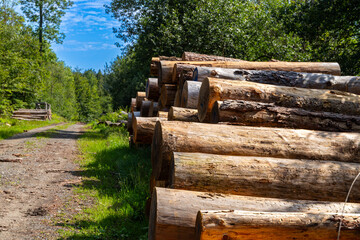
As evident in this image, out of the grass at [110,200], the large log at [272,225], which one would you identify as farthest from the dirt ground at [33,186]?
the large log at [272,225]

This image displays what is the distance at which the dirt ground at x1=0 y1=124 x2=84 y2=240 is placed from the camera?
4.55 metres

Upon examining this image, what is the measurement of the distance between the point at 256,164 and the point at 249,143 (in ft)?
1.24

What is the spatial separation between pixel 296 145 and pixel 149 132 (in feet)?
9.33

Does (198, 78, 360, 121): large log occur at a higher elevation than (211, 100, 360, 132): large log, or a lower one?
higher

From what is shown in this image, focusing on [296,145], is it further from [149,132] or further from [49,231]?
[49,231]

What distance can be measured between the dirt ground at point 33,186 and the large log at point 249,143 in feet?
7.24

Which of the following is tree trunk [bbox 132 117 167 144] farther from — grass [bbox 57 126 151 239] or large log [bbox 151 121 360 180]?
large log [bbox 151 121 360 180]

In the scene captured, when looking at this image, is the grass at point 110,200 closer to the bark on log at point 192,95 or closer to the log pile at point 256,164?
the log pile at point 256,164

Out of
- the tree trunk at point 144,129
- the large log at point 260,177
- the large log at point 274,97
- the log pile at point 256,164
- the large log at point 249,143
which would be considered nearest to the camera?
the log pile at point 256,164

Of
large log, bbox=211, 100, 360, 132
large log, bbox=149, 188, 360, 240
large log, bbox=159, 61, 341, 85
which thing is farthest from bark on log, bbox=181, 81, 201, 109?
large log, bbox=149, 188, 360, 240

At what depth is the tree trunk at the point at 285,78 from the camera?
5.35 m

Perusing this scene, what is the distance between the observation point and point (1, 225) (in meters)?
4.52

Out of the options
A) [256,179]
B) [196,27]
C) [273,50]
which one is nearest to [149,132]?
[256,179]

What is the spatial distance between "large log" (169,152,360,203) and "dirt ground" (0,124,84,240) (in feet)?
7.88
